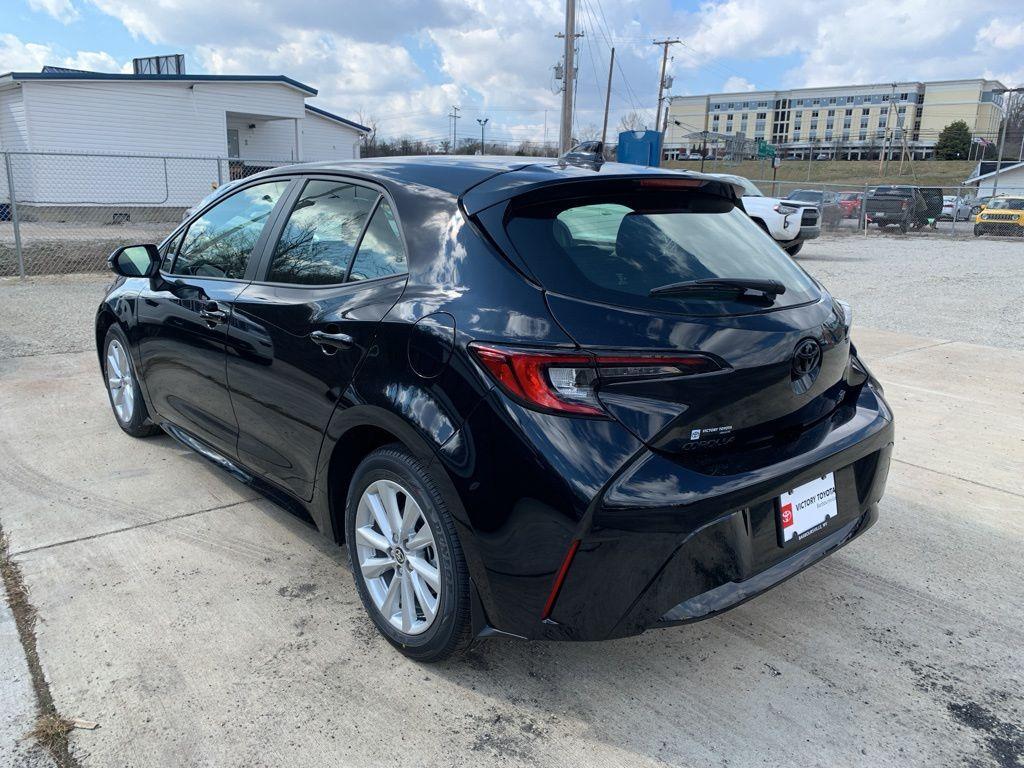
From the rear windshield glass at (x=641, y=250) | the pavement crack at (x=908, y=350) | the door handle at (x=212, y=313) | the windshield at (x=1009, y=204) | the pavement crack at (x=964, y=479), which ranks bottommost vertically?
the pavement crack at (x=964, y=479)

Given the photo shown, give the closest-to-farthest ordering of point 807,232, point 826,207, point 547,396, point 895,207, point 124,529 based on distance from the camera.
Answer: point 547,396 → point 124,529 → point 807,232 → point 895,207 → point 826,207

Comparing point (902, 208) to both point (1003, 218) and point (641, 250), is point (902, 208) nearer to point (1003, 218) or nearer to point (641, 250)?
point (1003, 218)

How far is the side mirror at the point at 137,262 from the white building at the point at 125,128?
20.3 metres

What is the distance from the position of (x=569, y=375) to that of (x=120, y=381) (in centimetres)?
370

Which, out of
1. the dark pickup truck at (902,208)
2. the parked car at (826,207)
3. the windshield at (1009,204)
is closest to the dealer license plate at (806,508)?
the parked car at (826,207)

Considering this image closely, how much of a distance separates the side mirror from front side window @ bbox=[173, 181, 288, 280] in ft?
0.43

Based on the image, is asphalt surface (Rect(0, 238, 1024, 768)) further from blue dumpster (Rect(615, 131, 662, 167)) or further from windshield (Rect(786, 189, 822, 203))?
windshield (Rect(786, 189, 822, 203))

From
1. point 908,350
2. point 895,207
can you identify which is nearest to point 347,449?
point 908,350

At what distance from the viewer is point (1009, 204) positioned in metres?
26.6

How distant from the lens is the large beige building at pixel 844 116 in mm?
110375

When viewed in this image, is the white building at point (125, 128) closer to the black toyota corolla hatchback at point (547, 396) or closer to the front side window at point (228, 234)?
the front side window at point (228, 234)

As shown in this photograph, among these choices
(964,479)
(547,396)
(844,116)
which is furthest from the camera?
(844,116)

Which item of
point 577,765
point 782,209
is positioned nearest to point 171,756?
point 577,765

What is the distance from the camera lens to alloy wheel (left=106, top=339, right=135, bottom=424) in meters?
4.66
